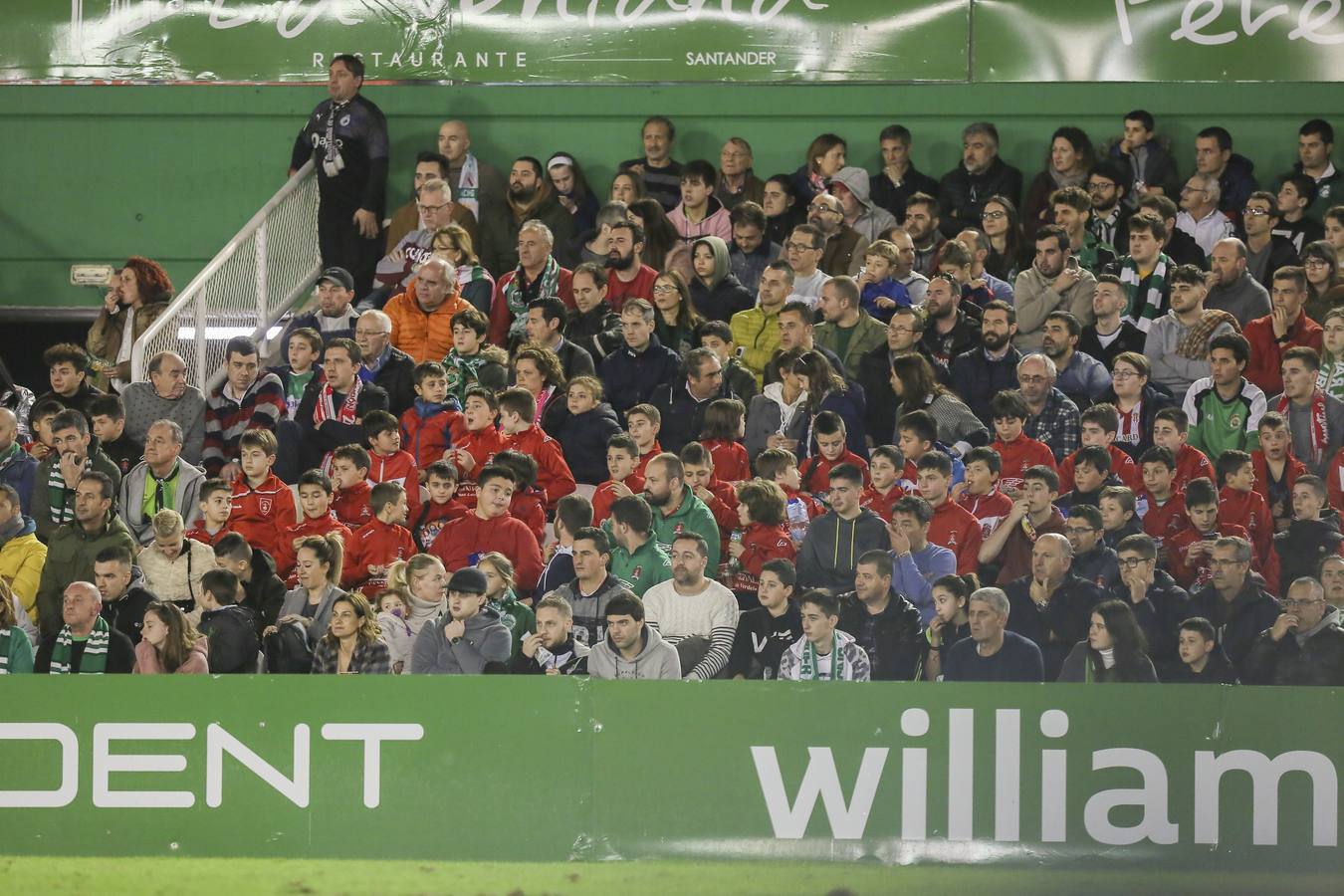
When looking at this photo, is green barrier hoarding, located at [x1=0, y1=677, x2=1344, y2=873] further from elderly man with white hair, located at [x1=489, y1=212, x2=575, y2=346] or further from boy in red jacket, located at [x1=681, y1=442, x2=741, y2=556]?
elderly man with white hair, located at [x1=489, y1=212, x2=575, y2=346]

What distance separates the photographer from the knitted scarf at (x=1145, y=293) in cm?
1097

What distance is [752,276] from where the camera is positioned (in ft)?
38.4

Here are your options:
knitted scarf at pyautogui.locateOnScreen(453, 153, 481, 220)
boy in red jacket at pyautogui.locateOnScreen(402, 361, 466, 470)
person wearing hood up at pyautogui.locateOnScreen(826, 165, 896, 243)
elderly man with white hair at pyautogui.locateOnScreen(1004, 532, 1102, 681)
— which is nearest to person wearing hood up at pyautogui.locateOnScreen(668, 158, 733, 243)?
person wearing hood up at pyautogui.locateOnScreen(826, 165, 896, 243)

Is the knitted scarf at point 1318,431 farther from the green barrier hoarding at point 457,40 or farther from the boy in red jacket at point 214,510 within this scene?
the boy in red jacket at point 214,510

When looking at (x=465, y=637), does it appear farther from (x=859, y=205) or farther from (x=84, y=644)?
(x=859, y=205)

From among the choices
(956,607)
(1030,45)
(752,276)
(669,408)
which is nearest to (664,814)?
(956,607)

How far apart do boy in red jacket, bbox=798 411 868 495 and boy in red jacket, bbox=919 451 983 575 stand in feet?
1.41

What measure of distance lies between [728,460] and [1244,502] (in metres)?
2.73

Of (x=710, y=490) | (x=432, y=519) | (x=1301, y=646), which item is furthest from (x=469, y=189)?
(x=1301, y=646)

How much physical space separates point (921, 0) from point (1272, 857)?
7295 mm

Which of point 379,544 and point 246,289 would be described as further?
point 246,289

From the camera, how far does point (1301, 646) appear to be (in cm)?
798

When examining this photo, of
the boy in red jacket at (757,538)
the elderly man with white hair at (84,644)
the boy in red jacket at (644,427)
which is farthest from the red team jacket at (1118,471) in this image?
the elderly man with white hair at (84,644)

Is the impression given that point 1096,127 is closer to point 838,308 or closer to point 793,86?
point 793,86
